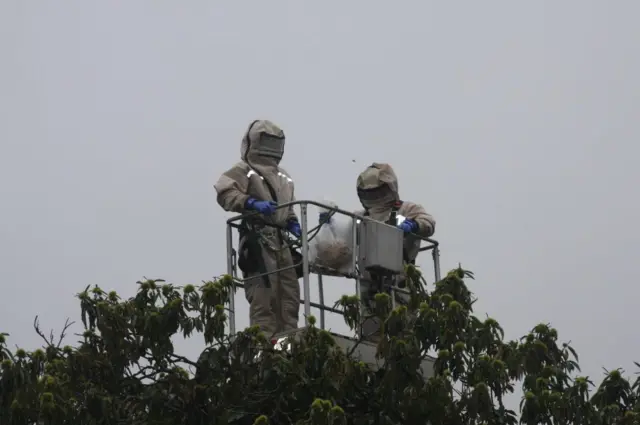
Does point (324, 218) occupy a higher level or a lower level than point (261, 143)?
lower

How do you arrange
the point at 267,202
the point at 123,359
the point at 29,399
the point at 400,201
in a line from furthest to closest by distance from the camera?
the point at 400,201 < the point at 267,202 < the point at 123,359 < the point at 29,399

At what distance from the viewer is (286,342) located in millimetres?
15570

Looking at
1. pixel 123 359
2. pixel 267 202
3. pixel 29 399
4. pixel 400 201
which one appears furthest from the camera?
pixel 400 201

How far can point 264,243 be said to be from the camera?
1770 cm

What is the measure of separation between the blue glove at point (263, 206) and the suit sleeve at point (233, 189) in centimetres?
7

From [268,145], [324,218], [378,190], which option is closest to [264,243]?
[324,218]

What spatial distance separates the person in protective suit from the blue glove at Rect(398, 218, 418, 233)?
3.61ft

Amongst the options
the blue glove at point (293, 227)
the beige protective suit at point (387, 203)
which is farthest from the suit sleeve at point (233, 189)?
the beige protective suit at point (387, 203)

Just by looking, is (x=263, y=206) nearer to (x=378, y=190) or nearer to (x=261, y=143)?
(x=261, y=143)

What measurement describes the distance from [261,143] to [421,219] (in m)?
1.87

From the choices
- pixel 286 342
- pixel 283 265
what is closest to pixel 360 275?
pixel 283 265

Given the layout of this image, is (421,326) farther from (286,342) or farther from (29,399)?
(29,399)

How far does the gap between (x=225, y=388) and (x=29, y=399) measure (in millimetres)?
1700

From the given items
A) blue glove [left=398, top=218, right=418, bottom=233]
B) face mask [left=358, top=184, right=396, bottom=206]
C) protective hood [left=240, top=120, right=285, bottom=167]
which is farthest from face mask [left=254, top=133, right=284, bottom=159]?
blue glove [left=398, top=218, right=418, bottom=233]
